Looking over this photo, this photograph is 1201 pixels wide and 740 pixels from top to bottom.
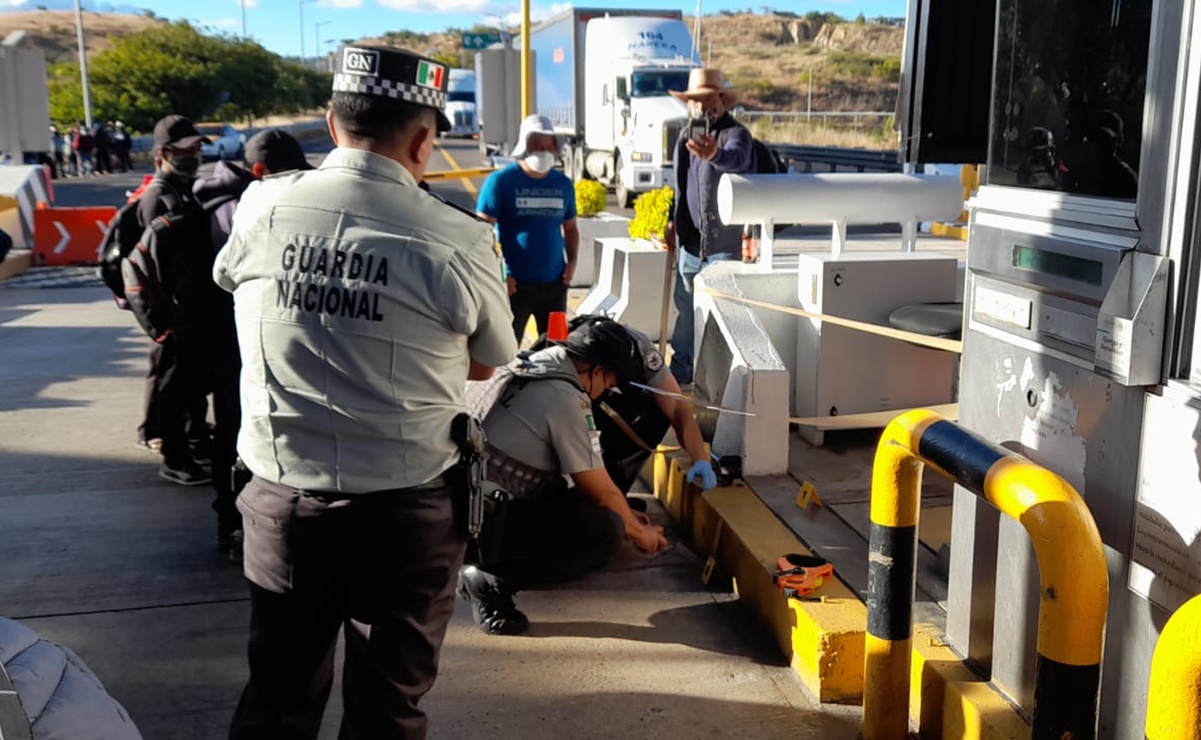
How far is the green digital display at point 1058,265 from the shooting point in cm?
242

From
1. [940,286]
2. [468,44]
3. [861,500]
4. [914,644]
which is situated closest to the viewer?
[914,644]

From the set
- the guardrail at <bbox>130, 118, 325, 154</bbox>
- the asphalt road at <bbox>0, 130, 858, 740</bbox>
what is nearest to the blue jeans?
the asphalt road at <bbox>0, 130, 858, 740</bbox>

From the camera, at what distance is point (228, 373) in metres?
4.74

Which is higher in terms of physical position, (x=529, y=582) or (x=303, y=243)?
(x=303, y=243)

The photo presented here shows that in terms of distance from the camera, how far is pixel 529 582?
3.92 m

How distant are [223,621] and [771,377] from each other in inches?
98.7

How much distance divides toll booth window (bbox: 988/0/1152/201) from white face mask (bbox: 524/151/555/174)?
375 centimetres

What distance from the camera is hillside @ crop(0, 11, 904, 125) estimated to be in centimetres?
7231

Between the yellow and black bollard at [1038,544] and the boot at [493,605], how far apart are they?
1.51 meters

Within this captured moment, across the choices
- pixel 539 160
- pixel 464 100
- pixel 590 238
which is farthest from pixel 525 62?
pixel 464 100

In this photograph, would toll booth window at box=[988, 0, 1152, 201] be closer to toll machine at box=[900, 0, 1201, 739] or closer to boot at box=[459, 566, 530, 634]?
toll machine at box=[900, 0, 1201, 739]

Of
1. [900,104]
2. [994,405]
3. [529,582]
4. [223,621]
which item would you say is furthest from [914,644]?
[223,621]

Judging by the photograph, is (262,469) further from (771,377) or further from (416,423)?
(771,377)

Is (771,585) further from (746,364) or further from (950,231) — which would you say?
(950,231)
